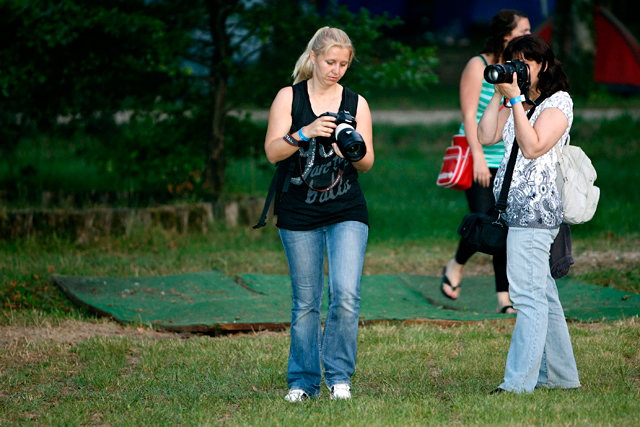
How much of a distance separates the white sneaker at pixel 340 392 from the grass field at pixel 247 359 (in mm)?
45

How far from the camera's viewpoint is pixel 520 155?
392 centimetres

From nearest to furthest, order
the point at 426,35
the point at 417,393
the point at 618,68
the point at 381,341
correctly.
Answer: the point at 417,393 < the point at 381,341 < the point at 618,68 < the point at 426,35

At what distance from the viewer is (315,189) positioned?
3.88 metres

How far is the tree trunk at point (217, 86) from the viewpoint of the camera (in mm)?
9508

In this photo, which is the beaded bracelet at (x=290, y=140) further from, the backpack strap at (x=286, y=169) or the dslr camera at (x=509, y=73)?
the dslr camera at (x=509, y=73)

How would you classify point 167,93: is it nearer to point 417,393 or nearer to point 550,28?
point 417,393

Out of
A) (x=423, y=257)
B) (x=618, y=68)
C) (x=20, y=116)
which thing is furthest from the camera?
(x=618, y=68)

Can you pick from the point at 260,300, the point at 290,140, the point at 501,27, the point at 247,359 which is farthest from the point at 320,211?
the point at 260,300

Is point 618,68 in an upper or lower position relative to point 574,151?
upper

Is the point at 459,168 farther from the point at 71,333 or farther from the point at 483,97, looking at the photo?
the point at 71,333

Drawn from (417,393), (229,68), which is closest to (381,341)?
(417,393)

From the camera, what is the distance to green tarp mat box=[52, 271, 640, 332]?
19.0 ft

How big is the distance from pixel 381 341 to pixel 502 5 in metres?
21.1

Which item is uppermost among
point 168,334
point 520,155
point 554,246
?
point 520,155
